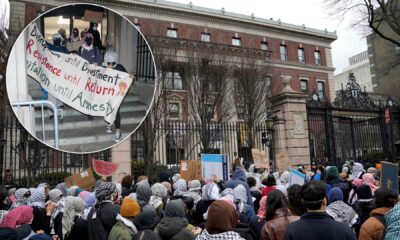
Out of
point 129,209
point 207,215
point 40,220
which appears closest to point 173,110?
point 40,220

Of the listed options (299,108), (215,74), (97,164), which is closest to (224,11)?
(215,74)

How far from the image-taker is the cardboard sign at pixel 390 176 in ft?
18.2

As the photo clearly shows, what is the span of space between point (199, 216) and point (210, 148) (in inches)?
570

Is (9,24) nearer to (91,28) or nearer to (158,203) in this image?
(91,28)

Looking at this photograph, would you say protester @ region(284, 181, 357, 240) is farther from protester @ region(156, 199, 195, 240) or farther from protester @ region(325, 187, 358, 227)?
protester @ region(325, 187, 358, 227)

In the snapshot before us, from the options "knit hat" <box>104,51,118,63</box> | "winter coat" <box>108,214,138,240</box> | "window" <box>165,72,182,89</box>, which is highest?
"window" <box>165,72,182,89</box>

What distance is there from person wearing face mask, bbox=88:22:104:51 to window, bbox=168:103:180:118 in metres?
10.0

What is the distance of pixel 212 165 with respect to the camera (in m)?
9.01

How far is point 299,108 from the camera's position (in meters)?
15.4

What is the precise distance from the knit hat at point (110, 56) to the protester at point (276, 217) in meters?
9.19

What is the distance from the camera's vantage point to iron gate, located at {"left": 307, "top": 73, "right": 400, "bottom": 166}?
1623 cm

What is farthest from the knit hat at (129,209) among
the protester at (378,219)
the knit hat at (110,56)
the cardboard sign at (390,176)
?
the knit hat at (110,56)

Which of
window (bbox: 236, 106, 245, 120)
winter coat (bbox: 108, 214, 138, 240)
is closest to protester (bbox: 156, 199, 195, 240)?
winter coat (bbox: 108, 214, 138, 240)

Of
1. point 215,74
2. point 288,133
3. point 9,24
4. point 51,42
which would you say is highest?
point 9,24
